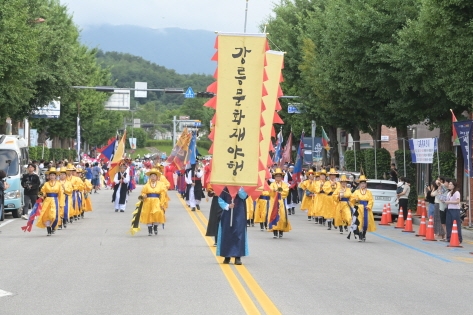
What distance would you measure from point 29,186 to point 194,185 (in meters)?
7.64

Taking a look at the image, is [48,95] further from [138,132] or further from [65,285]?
[138,132]

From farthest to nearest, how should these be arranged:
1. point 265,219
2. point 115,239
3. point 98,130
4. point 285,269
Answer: point 98,130
point 265,219
point 115,239
point 285,269

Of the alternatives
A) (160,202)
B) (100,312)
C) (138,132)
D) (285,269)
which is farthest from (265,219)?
(138,132)

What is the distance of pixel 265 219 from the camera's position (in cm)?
2441

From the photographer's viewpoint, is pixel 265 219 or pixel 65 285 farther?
pixel 265 219

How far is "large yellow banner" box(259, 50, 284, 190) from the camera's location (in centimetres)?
1682

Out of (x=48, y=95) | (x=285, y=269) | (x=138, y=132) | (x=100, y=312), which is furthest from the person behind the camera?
(x=138, y=132)

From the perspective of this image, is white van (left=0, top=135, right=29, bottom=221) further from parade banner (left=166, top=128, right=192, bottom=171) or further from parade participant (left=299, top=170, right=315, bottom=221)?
parade participant (left=299, top=170, right=315, bottom=221)

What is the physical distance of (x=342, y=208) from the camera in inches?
1017

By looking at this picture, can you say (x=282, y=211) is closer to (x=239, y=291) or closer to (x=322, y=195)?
(x=322, y=195)

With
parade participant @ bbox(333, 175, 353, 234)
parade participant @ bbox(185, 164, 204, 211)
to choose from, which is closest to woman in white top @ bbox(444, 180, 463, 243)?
parade participant @ bbox(333, 175, 353, 234)

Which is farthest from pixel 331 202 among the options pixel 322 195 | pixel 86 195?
pixel 86 195

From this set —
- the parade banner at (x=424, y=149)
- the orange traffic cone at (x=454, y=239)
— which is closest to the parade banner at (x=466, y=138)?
the parade banner at (x=424, y=149)

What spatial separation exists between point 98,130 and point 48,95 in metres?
62.6
